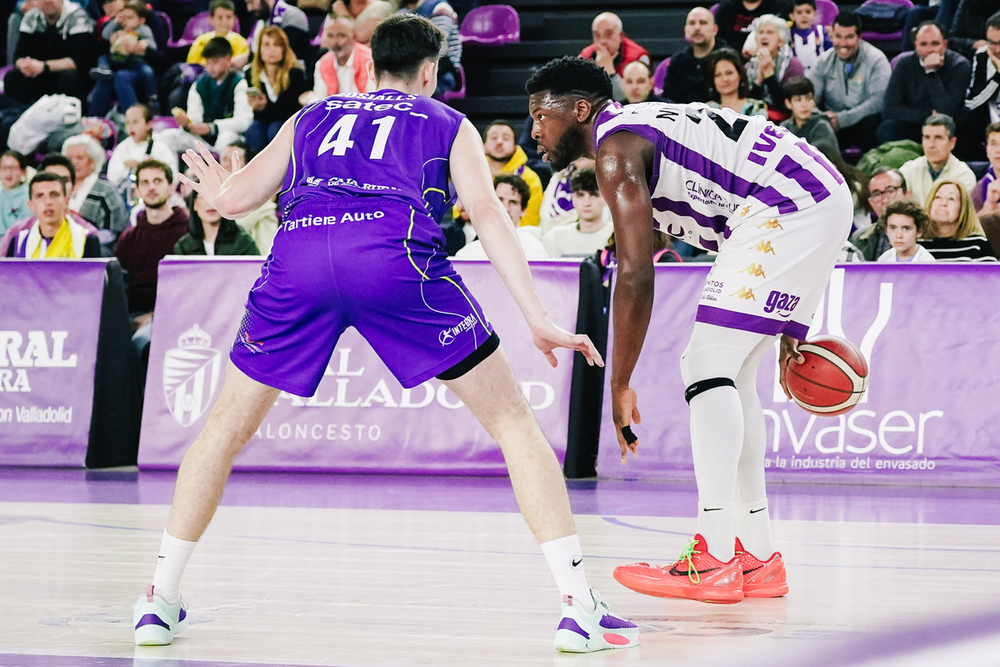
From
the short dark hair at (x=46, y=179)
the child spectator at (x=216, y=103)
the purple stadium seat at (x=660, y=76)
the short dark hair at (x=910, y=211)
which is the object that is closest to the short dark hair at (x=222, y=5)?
the child spectator at (x=216, y=103)

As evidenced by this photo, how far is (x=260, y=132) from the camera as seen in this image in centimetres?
1269

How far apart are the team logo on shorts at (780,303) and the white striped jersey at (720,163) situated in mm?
272

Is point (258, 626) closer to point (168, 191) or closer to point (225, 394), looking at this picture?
point (225, 394)

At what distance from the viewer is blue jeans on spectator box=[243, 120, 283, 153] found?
12.6 metres

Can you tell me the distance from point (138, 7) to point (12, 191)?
3.91m

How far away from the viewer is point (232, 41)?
44.9 feet

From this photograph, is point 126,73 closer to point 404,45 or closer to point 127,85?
point 127,85

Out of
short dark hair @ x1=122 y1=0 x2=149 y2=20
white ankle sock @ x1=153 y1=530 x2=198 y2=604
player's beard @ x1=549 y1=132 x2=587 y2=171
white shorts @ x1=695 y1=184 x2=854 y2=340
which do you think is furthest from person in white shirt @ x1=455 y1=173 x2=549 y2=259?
short dark hair @ x1=122 y1=0 x2=149 y2=20

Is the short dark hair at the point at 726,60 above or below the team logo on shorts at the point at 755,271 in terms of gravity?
above

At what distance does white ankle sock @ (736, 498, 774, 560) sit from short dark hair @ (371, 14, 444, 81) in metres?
1.85

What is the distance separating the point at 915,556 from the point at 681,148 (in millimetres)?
1972

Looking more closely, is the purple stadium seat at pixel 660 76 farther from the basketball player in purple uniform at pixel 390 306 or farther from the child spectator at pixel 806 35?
the basketball player in purple uniform at pixel 390 306

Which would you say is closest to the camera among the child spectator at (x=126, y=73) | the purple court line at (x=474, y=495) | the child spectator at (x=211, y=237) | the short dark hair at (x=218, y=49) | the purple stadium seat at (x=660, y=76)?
the purple court line at (x=474, y=495)

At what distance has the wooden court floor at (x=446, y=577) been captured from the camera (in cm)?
296
